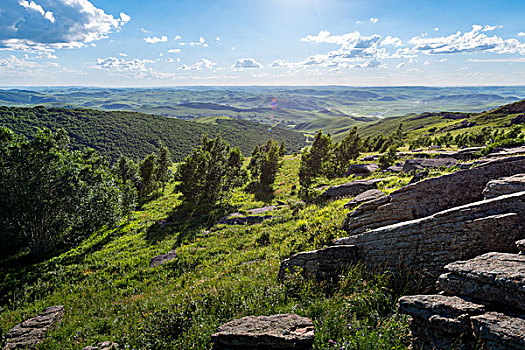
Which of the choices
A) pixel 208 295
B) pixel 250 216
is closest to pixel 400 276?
pixel 208 295

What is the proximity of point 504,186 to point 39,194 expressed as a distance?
31283mm

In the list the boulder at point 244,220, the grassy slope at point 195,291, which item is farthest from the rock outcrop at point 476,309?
the boulder at point 244,220

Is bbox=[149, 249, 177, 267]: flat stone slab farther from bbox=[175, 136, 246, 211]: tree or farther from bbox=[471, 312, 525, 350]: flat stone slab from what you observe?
bbox=[471, 312, 525, 350]: flat stone slab

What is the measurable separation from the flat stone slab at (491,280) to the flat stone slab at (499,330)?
516mm

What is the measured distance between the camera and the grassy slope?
25.4ft

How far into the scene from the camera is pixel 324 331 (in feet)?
23.0

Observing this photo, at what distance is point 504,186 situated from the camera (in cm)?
934

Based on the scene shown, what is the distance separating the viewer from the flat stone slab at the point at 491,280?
5715mm

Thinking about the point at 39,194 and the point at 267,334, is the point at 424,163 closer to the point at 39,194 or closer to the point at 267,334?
the point at 267,334

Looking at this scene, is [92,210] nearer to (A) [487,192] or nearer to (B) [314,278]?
(B) [314,278]

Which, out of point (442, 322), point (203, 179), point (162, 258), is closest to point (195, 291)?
point (162, 258)

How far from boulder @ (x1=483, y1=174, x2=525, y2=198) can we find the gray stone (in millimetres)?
5984

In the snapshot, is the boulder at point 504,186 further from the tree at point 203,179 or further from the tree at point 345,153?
the tree at point 345,153

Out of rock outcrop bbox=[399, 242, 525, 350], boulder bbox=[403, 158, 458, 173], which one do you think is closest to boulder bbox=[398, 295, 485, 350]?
rock outcrop bbox=[399, 242, 525, 350]
